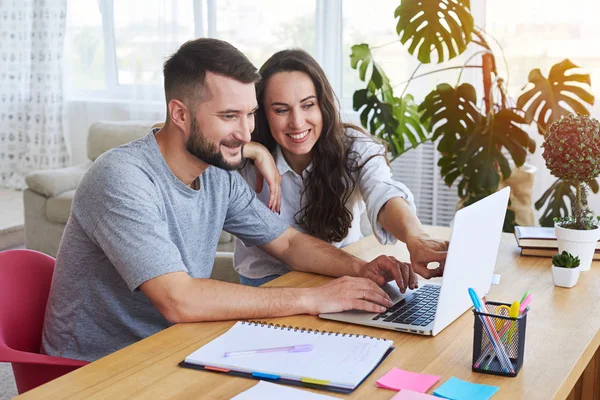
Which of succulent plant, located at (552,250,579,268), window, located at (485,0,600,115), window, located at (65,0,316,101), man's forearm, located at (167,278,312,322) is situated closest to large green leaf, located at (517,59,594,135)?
window, located at (485,0,600,115)

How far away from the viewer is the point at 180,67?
5.90 ft

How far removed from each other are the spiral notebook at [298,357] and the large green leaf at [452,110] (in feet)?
7.25

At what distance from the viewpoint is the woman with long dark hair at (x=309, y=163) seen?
215 cm

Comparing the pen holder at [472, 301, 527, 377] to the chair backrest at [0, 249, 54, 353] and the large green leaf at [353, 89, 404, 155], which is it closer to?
the chair backrest at [0, 249, 54, 353]

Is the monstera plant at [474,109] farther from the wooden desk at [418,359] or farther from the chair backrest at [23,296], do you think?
the chair backrest at [23,296]

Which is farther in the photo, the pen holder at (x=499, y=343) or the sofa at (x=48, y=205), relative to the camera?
the sofa at (x=48, y=205)

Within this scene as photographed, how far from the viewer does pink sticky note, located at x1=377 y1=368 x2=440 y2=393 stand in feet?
3.97

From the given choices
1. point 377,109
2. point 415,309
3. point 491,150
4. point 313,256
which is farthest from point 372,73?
point 415,309

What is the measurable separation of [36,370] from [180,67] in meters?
0.74

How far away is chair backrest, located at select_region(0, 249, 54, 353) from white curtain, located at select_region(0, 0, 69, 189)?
4319 mm

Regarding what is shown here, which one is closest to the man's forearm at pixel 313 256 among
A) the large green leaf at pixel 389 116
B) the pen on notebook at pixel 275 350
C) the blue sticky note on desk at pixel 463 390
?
the pen on notebook at pixel 275 350

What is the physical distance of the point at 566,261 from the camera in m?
1.75

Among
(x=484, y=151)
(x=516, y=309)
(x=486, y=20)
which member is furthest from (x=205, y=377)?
(x=486, y=20)

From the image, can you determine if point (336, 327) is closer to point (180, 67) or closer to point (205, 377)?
point (205, 377)
